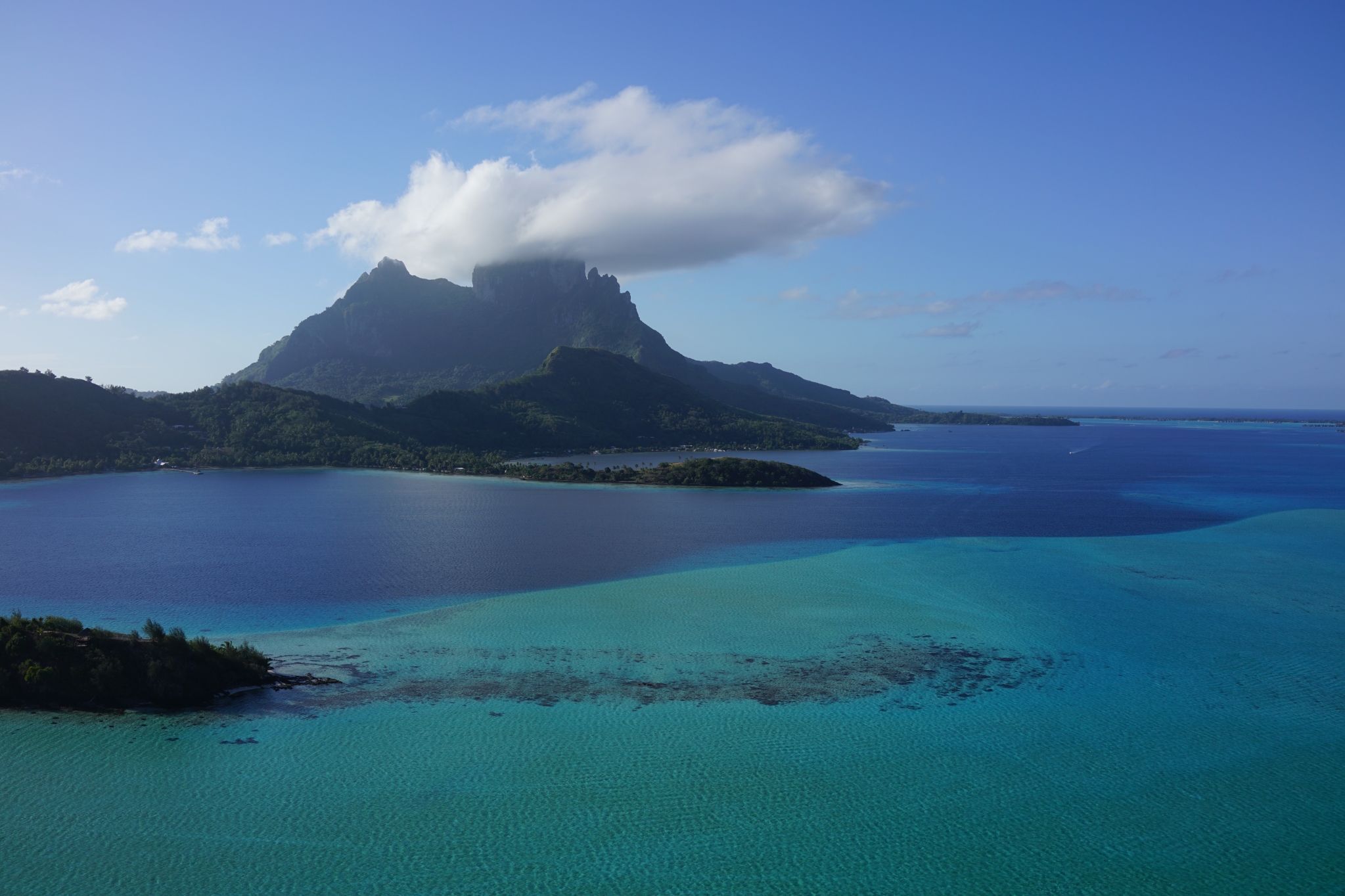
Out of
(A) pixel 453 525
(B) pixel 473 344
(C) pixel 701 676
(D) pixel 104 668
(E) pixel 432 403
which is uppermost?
(B) pixel 473 344

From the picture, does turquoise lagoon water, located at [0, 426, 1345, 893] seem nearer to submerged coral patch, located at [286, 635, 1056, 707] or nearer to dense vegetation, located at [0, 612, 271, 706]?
submerged coral patch, located at [286, 635, 1056, 707]

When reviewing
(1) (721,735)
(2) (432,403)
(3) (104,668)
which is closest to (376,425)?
(2) (432,403)

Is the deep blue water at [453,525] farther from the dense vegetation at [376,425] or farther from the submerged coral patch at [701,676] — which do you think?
the submerged coral patch at [701,676]

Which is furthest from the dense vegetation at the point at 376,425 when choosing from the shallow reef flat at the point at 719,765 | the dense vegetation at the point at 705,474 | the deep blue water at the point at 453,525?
the shallow reef flat at the point at 719,765

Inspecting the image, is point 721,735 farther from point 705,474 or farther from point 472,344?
point 472,344

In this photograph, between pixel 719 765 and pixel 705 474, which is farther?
pixel 705 474
